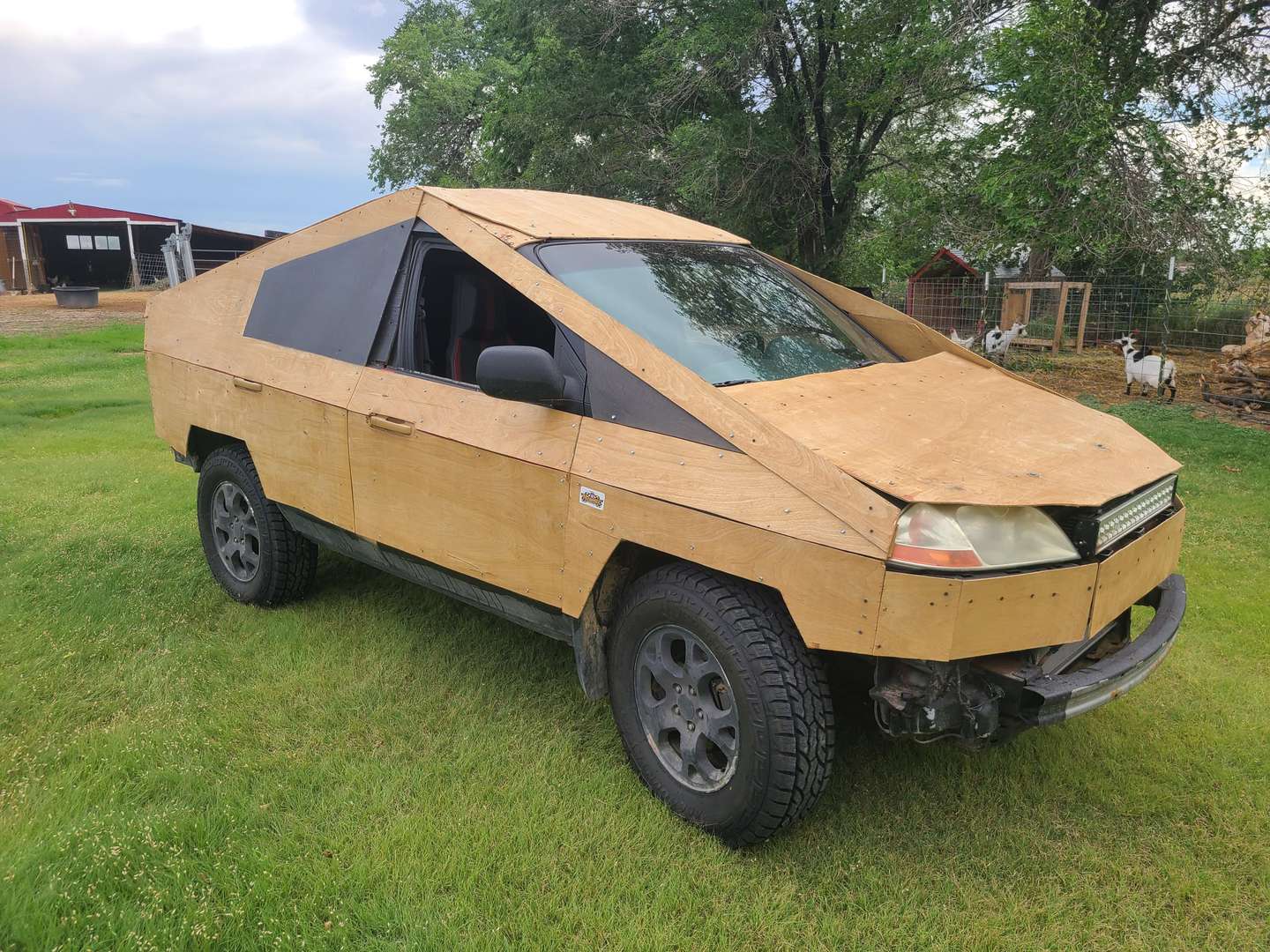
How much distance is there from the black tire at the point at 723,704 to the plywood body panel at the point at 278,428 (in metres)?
1.54

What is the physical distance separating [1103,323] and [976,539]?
1381 cm

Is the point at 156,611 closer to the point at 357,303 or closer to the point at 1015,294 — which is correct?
the point at 357,303

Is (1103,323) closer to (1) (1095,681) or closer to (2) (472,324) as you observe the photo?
(2) (472,324)

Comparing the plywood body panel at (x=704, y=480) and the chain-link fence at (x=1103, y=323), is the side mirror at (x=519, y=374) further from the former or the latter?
the chain-link fence at (x=1103, y=323)

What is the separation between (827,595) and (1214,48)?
1444 centimetres

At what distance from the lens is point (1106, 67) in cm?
1223

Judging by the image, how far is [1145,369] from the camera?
1123 cm

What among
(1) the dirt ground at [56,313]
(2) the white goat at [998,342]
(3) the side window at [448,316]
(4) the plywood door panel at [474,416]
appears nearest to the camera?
(4) the plywood door panel at [474,416]

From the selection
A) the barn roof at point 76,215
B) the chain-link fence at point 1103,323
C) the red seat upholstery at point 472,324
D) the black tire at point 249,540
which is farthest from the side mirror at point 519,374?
the barn roof at point 76,215

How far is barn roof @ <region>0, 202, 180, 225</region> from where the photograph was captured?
3203 centimetres

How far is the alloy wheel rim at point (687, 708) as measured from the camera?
2.79 m

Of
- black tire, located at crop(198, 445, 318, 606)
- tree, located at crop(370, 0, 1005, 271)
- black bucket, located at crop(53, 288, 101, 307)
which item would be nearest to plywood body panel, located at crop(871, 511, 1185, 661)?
black tire, located at crop(198, 445, 318, 606)

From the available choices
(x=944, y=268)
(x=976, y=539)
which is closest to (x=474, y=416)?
(x=976, y=539)

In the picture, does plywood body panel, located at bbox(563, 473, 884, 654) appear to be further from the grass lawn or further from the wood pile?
the wood pile
